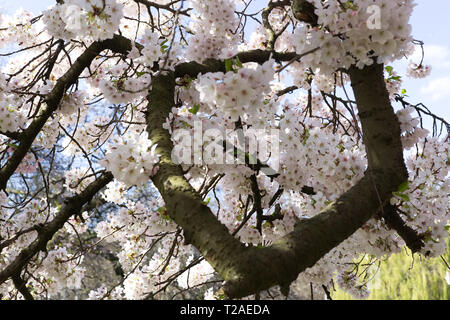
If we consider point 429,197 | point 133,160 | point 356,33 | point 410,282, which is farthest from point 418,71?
point 410,282

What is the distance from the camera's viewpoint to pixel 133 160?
4.50ft

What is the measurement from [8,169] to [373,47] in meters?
1.76

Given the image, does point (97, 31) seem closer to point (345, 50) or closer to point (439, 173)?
point (345, 50)

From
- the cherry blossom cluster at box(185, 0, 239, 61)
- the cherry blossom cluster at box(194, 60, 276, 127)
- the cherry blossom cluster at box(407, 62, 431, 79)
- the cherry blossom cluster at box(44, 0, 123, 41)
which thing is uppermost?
the cherry blossom cluster at box(407, 62, 431, 79)

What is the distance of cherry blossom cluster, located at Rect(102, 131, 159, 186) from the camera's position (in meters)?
1.36

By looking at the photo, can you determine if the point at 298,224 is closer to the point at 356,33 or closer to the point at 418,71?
the point at 356,33

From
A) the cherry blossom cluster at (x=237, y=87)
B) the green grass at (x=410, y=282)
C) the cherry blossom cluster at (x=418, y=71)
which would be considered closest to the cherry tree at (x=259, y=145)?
the cherry blossom cluster at (x=237, y=87)

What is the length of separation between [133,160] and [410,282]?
751 centimetres

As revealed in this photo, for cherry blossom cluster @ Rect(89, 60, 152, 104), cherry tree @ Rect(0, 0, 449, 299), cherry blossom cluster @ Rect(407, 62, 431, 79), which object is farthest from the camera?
cherry blossom cluster @ Rect(407, 62, 431, 79)

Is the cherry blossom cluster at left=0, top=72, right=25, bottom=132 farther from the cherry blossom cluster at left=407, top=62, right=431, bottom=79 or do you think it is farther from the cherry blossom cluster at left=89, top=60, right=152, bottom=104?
the cherry blossom cluster at left=407, top=62, right=431, bottom=79

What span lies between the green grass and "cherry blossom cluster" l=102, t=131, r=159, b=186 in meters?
6.43

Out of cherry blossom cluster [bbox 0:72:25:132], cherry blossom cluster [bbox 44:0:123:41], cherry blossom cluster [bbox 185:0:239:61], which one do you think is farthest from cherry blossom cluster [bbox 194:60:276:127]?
cherry blossom cluster [bbox 0:72:25:132]

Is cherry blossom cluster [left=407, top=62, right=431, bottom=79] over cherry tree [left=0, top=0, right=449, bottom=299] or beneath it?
over

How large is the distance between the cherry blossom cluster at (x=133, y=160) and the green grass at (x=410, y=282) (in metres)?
6.43
